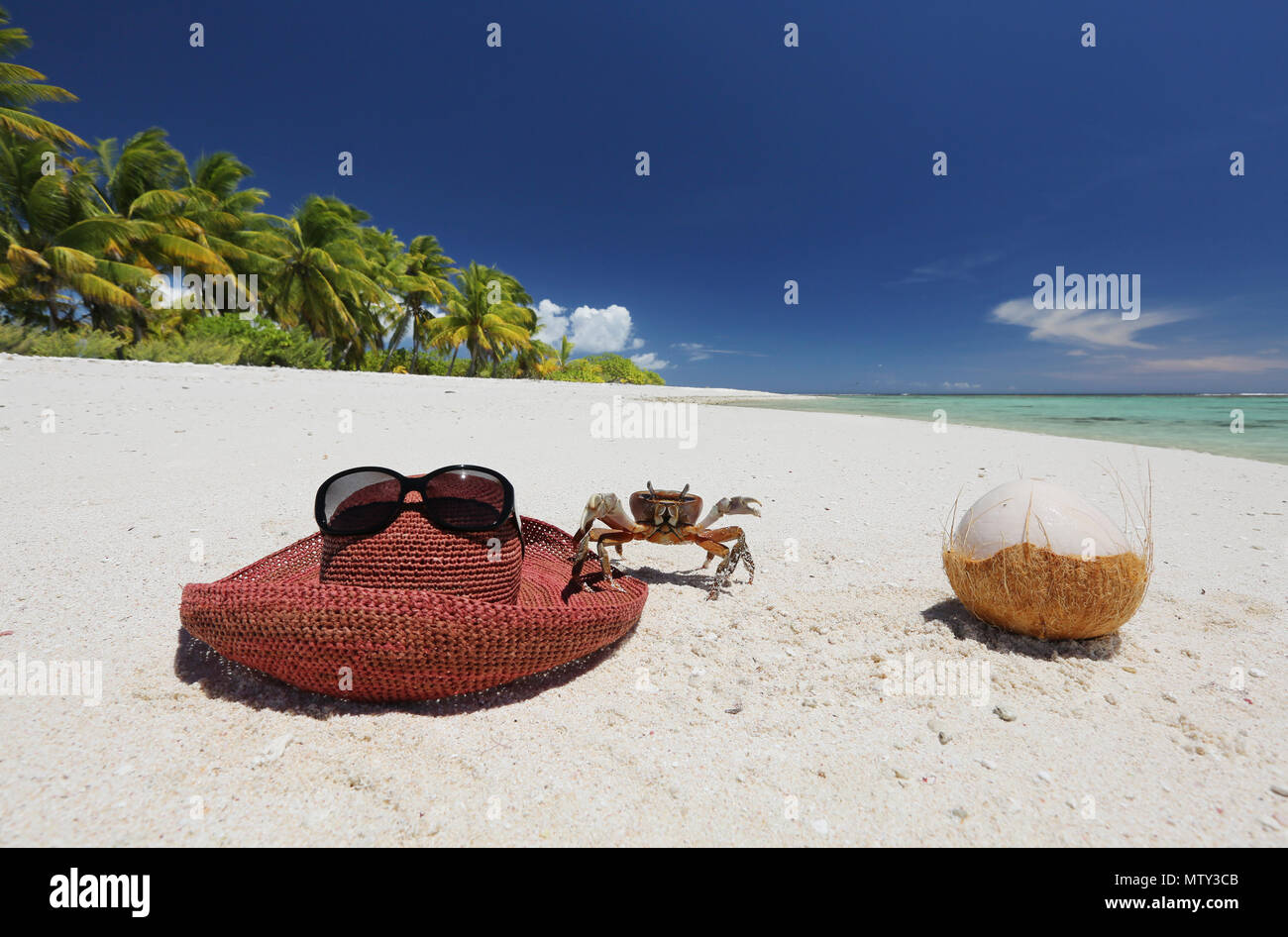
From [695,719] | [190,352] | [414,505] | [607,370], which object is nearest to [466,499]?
[414,505]

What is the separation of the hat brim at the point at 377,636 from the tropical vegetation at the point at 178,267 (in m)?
17.4

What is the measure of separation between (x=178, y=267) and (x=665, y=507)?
27.2m

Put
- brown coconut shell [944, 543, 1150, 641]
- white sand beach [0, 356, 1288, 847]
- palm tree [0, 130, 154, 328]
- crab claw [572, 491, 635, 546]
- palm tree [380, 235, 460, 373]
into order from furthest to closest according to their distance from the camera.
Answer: palm tree [380, 235, 460, 373], palm tree [0, 130, 154, 328], crab claw [572, 491, 635, 546], brown coconut shell [944, 543, 1150, 641], white sand beach [0, 356, 1288, 847]

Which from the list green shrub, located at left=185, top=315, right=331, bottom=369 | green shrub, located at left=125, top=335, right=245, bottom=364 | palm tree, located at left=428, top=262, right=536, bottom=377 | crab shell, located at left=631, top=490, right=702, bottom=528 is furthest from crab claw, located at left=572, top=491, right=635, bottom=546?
palm tree, located at left=428, top=262, right=536, bottom=377

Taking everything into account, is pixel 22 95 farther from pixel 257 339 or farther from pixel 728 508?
pixel 728 508

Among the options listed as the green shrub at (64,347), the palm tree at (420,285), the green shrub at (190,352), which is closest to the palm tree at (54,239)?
the green shrub at (64,347)

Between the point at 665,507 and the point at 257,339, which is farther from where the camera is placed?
the point at 257,339

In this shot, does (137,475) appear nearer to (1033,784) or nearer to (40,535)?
(40,535)

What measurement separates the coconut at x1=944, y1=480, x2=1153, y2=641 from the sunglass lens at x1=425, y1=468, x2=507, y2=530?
212 cm

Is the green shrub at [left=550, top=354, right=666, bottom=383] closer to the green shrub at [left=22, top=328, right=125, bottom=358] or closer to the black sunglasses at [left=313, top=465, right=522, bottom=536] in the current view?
the green shrub at [left=22, top=328, right=125, bottom=358]

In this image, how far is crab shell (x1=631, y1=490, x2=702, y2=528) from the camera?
2627mm

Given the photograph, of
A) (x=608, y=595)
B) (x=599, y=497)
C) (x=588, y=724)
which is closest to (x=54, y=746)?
(x=588, y=724)

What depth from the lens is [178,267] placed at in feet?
66.0
